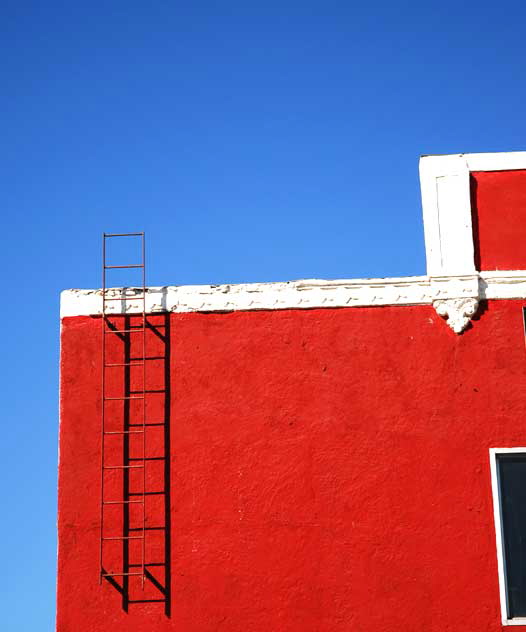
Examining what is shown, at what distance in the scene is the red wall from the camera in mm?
A: 12578

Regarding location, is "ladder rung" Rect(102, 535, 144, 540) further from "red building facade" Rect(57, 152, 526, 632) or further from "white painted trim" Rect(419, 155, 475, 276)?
"white painted trim" Rect(419, 155, 475, 276)

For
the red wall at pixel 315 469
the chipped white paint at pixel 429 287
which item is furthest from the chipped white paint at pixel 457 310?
the red wall at pixel 315 469

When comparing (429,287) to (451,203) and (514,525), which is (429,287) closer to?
(451,203)

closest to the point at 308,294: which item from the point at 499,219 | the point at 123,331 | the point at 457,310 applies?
the point at 457,310

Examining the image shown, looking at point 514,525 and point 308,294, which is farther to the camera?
point 308,294

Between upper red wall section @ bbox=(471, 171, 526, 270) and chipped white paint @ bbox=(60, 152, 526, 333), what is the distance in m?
0.12

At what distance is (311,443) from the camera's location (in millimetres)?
13062

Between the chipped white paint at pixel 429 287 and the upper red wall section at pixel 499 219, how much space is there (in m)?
0.12

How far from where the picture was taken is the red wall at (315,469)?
1258 cm

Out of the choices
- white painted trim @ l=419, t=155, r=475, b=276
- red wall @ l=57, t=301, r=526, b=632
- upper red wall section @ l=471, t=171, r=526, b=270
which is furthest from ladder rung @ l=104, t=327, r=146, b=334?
upper red wall section @ l=471, t=171, r=526, b=270

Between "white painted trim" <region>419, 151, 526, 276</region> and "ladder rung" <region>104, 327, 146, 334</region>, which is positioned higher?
"white painted trim" <region>419, 151, 526, 276</region>

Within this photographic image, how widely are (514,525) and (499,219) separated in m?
3.67

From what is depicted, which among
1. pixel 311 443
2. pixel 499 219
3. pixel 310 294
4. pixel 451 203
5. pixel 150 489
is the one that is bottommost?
pixel 150 489

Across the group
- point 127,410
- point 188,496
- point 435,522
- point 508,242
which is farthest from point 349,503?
point 508,242
